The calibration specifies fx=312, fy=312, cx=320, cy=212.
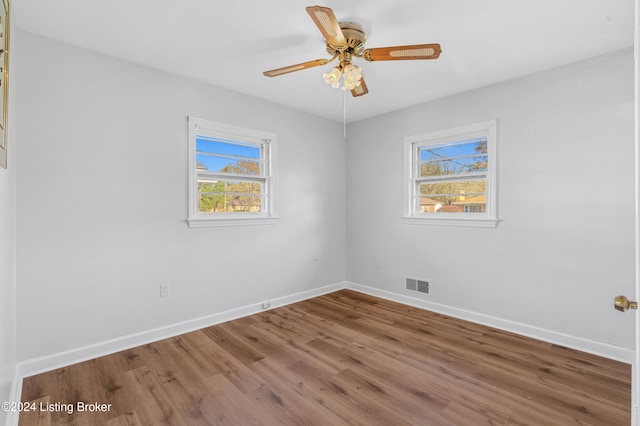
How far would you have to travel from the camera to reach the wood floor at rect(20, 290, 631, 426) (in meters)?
1.83

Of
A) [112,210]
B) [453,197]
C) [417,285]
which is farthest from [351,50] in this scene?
[417,285]

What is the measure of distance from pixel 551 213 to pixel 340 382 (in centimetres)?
235

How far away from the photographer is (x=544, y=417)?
181 centimetres

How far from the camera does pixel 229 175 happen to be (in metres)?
3.39

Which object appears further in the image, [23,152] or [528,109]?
[528,109]

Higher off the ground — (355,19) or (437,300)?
(355,19)

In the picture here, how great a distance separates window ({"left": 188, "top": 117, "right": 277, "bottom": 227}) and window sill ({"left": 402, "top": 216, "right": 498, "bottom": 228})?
5.51ft

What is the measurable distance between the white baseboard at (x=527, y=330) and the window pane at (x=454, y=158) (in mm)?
1536

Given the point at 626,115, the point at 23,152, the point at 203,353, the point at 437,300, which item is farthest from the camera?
the point at 437,300

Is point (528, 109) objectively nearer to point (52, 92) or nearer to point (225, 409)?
point (225, 409)

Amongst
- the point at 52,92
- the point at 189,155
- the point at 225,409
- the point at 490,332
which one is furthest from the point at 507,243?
the point at 52,92

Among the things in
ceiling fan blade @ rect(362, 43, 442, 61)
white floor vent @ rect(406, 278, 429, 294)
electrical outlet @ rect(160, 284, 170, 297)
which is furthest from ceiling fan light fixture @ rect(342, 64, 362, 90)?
white floor vent @ rect(406, 278, 429, 294)

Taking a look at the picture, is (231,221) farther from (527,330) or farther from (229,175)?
(527,330)

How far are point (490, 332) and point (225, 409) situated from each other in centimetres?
249
